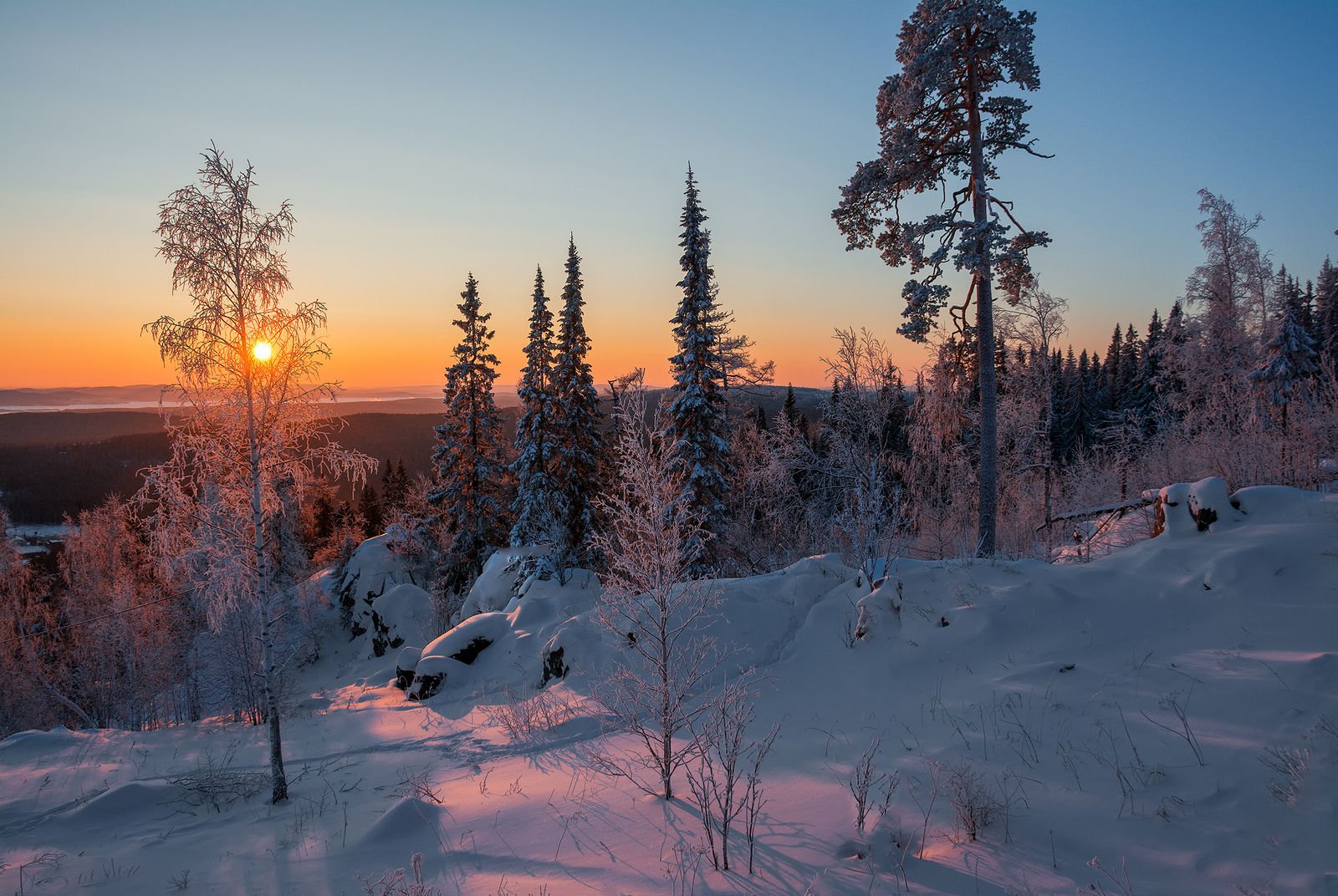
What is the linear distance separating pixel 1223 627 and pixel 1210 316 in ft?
91.8

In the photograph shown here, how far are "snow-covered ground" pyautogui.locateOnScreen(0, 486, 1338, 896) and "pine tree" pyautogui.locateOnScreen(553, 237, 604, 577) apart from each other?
1356 centimetres

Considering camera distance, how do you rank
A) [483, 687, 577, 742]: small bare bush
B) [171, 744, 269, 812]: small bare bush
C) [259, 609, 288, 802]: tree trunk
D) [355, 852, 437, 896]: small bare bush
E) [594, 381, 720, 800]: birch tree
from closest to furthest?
[355, 852, 437, 896]: small bare bush
[594, 381, 720, 800]: birch tree
[171, 744, 269, 812]: small bare bush
[259, 609, 288, 802]: tree trunk
[483, 687, 577, 742]: small bare bush

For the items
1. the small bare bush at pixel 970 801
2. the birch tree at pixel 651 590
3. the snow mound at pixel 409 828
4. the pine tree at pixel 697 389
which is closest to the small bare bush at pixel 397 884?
the snow mound at pixel 409 828

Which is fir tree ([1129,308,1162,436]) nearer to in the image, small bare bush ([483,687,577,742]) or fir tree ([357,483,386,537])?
small bare bush ([483,687,577,742])

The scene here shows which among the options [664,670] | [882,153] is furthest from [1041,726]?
[882,153]

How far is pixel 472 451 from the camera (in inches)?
1146

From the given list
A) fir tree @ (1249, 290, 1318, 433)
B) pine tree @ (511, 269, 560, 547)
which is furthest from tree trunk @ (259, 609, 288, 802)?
fir tree @ (1249, 290, 1318, 433)

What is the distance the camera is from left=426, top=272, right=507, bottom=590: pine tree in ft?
95.0

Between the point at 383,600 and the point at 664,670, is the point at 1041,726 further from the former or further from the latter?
the point at 383,600

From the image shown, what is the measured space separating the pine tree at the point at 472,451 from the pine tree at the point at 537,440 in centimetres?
330

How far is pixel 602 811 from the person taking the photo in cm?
666

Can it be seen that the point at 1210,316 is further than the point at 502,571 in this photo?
Yes

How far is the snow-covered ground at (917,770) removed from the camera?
4.64 metres

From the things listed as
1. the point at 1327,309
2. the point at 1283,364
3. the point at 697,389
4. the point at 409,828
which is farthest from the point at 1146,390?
the point at 409,828
